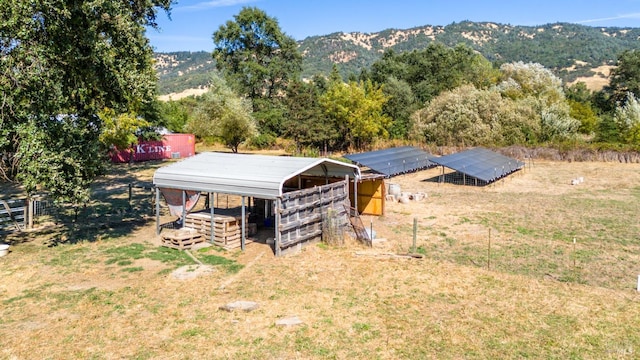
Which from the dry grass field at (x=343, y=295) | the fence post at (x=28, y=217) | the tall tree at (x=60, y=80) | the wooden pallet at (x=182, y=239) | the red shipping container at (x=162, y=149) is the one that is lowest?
the dry grass field at (x=343, y=295)

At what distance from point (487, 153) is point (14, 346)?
38974mm

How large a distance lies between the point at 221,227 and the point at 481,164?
25.1m

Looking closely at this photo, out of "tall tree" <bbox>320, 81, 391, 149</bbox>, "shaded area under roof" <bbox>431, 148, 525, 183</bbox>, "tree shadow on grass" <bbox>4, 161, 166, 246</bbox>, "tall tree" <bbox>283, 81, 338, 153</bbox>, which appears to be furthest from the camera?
"tall tree" <bbox>320, 81, 391, 149</bbox>

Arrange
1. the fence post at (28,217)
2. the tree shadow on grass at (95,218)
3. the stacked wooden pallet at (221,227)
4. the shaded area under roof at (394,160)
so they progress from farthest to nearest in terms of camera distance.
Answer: the shaded area under roof at (394,160) → the fence post at (28,217) → the tree shadow on grass at (95,218) → the stacked wooden pallet at (221,227)

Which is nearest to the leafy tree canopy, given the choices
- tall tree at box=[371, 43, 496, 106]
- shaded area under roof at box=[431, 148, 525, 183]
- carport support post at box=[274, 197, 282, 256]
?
tall tree at box=[371, 43, 496, 106]

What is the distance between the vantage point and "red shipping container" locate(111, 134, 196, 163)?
149ft

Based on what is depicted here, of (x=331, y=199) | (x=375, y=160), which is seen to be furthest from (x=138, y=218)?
(x=375, y=160)

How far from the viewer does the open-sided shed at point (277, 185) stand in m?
16.2

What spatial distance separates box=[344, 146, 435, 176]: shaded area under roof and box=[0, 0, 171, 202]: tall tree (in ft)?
70.6

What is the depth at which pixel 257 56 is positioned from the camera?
237ft

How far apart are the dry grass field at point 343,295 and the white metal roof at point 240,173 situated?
2431 mm

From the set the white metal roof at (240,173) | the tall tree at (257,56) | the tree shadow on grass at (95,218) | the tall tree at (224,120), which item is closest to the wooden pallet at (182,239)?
the white metal roof at (240,173)

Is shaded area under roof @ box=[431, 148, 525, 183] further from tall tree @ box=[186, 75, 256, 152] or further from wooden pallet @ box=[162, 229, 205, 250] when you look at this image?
wooden pallet @ box=[162, 229, 205, 250]

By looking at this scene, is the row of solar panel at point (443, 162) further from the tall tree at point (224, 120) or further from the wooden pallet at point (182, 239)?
the wooden pallet at point (182, 239)
